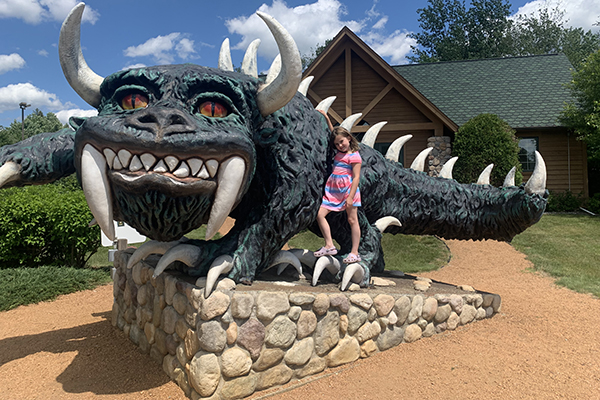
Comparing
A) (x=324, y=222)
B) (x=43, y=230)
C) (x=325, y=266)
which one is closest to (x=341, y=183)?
(x=324, y=222)

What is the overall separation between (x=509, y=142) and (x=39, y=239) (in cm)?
966

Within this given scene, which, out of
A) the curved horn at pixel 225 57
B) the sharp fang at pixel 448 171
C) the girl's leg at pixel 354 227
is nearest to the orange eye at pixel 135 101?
the curved horn at pixel 225 57

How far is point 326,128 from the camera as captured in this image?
3303 mm

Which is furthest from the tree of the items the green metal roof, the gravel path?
the gravel path

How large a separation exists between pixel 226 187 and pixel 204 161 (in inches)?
7.1

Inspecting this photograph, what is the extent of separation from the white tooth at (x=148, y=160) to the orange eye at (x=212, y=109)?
44 centimetres

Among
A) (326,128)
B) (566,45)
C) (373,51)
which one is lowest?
(326,128)

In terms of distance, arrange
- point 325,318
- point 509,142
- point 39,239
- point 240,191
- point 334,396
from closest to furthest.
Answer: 1. point 240,191
2. point 334,396
3. point 325,318
4. point 39,239
5. point 509,142

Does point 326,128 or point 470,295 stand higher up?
point 326,128

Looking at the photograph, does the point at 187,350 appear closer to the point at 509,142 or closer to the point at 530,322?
the point at 530,322

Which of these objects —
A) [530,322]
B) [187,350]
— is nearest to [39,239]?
[187,350]

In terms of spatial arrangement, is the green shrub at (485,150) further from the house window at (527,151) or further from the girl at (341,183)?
the girl at (341,183)

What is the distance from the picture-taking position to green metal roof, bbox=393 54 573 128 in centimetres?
1211

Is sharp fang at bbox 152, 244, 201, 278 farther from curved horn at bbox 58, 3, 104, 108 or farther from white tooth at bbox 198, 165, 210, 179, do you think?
curved horn at bbox 58, 3, 104, 108
